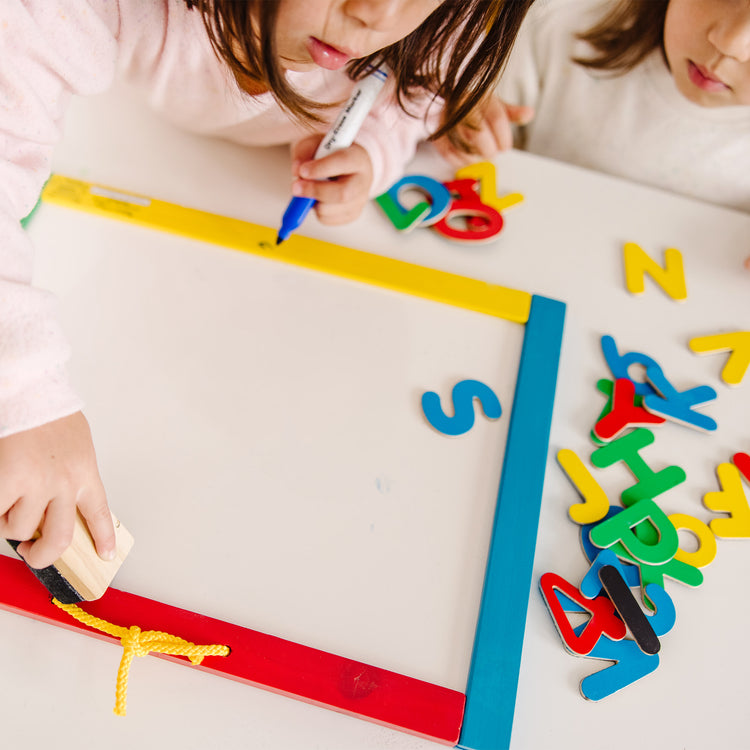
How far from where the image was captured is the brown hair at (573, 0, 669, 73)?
79cm

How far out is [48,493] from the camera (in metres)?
0.40

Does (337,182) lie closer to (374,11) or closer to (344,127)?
(344,127)

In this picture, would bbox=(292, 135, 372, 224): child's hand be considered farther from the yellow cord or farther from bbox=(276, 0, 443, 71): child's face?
the yellow cord

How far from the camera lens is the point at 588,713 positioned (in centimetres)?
45

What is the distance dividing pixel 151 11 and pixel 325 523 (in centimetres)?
42

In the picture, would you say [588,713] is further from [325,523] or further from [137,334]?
[137,334]

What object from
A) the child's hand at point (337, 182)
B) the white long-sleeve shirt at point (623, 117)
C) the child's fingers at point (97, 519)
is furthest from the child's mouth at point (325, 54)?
the white long-sleeve shirt at point (623, 117)

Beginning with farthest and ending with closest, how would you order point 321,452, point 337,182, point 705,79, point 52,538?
1. point 705,79
2. point 337,182
3. point 321,452
4. point 52,538

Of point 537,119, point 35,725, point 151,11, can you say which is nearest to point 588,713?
point 35,725

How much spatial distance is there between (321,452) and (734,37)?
539 mm

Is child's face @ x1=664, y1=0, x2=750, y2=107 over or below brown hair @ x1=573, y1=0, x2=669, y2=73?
below

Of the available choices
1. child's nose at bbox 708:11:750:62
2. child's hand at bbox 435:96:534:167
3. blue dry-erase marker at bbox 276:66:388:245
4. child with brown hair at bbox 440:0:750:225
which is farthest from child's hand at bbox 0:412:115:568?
child's nose at bbox 708:11:750:62

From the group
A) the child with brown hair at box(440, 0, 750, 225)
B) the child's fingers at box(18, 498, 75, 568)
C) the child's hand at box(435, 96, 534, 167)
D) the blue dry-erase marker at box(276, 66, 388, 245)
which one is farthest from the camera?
the child with brown hair at box(440, 0, 750, 225)

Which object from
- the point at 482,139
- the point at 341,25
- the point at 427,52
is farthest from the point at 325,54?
the point at 482,139
